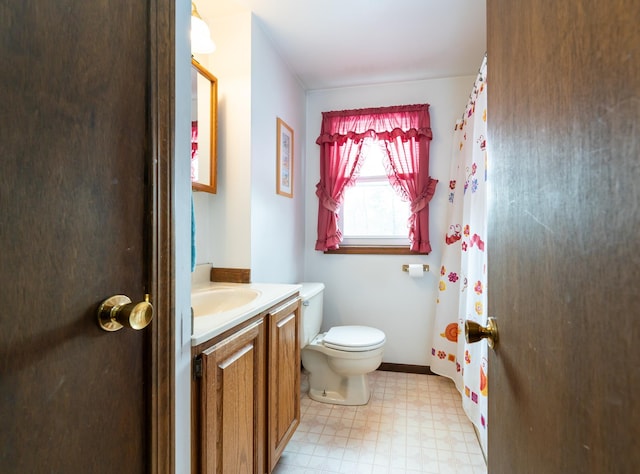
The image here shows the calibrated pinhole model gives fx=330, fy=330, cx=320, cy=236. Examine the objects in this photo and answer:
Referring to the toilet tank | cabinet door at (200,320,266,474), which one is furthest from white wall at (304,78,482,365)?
cabinet door at (200,320,266,474)

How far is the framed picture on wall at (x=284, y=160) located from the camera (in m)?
2.25

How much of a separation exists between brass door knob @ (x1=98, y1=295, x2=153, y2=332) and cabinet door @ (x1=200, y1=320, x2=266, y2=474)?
0.41m

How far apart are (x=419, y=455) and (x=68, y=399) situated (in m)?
1.71

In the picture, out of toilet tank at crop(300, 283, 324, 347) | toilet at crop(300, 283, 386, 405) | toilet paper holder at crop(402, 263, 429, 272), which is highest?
→ toilet paper holder at crop(402, 263, 429, 272)

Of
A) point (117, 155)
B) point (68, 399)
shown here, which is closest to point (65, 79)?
point (117, 155)

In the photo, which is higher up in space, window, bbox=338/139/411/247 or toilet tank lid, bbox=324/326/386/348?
window, bbox=338/139/411/247

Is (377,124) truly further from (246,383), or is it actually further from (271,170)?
(246,383)

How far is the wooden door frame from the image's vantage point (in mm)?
676

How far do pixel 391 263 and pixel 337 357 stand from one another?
95 centimetres

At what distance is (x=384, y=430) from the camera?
1894 millimetres

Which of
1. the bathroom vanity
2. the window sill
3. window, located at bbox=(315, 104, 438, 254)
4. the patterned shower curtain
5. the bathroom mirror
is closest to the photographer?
the bathroom vanity

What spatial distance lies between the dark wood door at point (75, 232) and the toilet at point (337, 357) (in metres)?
1.44

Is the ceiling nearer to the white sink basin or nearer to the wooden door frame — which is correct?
A: the wooden door frame

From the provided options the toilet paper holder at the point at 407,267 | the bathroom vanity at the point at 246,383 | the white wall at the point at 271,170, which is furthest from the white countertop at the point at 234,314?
the toilet paper holder at the point at 407,267
